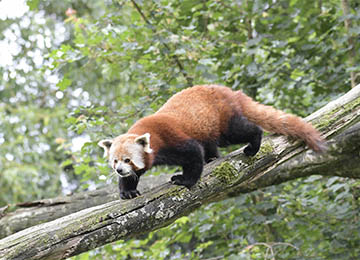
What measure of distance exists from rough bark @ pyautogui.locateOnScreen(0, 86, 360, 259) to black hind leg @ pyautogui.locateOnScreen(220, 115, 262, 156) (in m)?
0.07

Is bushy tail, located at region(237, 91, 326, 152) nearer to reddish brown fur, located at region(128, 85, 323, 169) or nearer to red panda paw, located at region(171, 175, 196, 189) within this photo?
reddish brown fur, located at region(128, 85, 323, 169)

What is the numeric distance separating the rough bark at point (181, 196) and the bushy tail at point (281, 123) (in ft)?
0.32

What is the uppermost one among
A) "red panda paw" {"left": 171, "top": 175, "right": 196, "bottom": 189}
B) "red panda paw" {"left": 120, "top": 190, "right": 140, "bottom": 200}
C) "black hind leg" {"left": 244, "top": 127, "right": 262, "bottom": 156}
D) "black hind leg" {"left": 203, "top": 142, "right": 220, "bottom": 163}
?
"black hind leg" {"left": 244, "top": 127, "right": 262, "bottom": 156}

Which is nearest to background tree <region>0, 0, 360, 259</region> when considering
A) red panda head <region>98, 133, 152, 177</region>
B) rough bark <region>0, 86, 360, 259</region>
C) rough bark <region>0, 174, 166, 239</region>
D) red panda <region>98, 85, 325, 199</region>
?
rough bark <region>0, 174, 166, 239</region>

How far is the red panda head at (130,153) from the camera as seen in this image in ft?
9.59

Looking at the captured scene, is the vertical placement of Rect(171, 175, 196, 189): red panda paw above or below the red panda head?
below

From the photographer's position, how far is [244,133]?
3.14 meters

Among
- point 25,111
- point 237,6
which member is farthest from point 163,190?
point 25,111

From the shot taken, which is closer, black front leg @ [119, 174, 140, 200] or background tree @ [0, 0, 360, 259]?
black front leg @ [119, 174, 140, 200]

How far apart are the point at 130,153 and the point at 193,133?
564 millimetres

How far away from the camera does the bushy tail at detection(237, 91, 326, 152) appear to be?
2973 millimetres

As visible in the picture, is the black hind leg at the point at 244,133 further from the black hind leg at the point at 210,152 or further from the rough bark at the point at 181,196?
the black hind leg at the point at 210,152

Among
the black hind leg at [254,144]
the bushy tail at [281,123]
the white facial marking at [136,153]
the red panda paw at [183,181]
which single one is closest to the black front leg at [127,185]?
the white facial marking at [136,153]

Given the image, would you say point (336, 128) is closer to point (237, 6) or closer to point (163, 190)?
point (163, 190)
